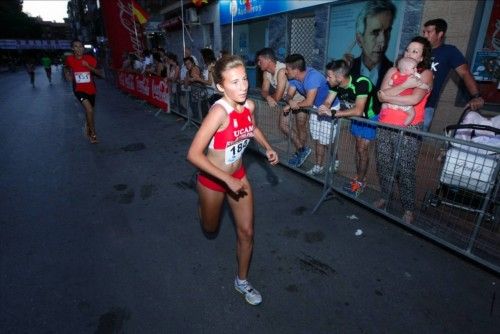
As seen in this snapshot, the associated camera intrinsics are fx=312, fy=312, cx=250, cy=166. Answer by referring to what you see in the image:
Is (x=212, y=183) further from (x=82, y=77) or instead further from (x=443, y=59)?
(x=82, y=77)

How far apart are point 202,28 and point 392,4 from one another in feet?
44.3

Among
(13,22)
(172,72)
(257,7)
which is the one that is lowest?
(172,72)

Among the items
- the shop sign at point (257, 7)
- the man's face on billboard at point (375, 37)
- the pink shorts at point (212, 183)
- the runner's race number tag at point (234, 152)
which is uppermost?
the shop sign at point (257, 7)

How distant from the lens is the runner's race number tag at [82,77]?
7617mm

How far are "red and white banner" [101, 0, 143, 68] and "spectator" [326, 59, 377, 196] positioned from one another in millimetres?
16338

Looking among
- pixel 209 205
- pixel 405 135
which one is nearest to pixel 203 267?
pixel 209 205

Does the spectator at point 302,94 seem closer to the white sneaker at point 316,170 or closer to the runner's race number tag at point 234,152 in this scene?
the white sneaker at point 316,170

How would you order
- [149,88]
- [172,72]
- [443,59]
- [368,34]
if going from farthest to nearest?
1. [149,88]
2. [172,72]
3. [368,34]
4. [443,59]

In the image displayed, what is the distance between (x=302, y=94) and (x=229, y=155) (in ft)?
10.9

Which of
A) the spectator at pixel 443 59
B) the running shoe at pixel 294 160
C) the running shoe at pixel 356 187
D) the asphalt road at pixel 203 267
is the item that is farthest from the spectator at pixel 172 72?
the spectator at pixel 443 59

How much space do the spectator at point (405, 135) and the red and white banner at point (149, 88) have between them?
8385mm

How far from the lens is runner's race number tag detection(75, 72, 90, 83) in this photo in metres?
7.62

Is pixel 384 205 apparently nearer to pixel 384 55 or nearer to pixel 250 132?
pixel 250 132

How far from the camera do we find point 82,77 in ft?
25.1
